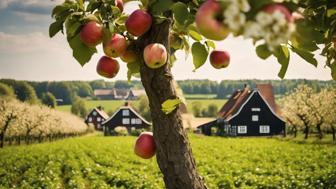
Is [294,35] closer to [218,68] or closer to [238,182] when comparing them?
[218,68]

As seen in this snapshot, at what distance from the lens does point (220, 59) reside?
1.91 metres

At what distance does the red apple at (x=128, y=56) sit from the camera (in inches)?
70.8

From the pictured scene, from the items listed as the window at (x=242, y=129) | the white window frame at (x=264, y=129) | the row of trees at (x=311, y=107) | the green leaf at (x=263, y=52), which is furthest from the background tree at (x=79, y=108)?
the green leaf at (x=263, y=52)

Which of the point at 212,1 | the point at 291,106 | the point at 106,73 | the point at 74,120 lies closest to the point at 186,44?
the point at 106,73

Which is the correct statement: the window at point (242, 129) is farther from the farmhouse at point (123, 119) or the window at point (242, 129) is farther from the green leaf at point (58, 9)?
the green leaf at point (58, 9)

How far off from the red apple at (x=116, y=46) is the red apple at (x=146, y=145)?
0.37 m

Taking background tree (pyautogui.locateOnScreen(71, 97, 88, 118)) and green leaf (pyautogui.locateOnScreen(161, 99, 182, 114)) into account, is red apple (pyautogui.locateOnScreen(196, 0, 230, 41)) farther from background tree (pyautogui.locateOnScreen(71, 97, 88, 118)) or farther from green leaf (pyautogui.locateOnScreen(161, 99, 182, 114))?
background tree (pyautogui.locateOnScreen(71, 97, 88, 118))

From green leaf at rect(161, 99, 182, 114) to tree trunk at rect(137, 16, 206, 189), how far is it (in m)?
0.06

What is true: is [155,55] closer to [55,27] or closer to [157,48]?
[157,48]

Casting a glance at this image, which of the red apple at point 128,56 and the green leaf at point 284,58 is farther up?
the red apple at point 128,56

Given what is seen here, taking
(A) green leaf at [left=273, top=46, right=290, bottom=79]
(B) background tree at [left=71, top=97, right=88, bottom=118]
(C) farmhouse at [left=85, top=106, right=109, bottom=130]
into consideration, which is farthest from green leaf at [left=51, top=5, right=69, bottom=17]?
(B) background tree at [left=71, top=97, right=88, bottom=118]

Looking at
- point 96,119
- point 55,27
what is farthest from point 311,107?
point 96,119

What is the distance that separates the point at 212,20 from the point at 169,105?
2.68 ft

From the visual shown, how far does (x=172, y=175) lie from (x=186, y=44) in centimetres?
74
